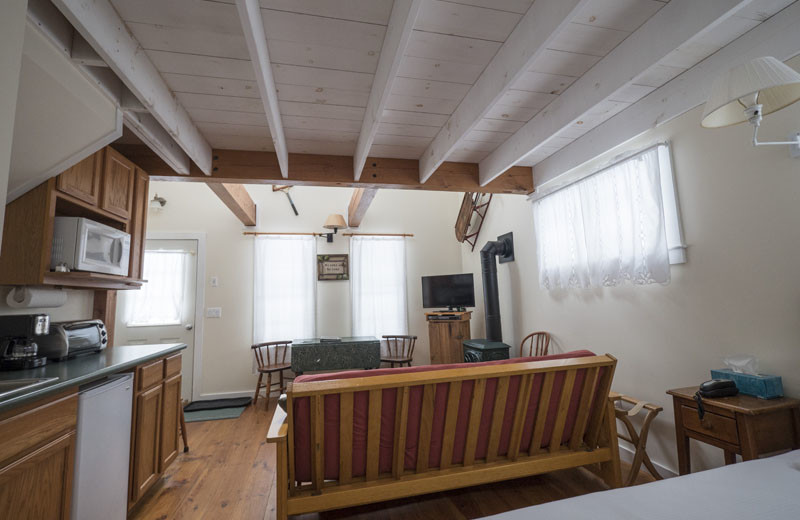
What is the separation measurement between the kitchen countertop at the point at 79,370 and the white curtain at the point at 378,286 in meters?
2.77

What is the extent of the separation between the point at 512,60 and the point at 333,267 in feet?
12.6

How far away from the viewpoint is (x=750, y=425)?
146cm

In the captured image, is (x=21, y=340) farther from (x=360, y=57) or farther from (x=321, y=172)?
(x=360, y=57)

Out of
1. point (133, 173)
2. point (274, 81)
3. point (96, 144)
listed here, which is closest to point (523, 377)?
point (274, 81)

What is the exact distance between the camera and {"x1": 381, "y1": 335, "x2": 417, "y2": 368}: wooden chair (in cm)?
468

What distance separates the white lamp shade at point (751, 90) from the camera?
45.2 inches

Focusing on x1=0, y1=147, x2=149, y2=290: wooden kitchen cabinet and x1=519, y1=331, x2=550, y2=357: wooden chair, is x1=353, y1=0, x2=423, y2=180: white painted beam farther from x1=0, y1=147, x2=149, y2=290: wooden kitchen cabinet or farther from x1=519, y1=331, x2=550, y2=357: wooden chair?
x1=519, y1=331, x2=550, y2=357: wooden chair

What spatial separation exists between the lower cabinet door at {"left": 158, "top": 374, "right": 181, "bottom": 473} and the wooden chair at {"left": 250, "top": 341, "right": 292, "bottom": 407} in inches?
61.8

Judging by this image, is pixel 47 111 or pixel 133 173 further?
pixel 133 173

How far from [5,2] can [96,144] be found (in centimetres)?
119

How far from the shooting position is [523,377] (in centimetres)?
177

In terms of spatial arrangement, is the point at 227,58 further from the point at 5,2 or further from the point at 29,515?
the point at 29,515

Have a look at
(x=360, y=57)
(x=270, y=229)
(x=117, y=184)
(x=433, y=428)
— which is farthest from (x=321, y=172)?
(x=270, y=229)

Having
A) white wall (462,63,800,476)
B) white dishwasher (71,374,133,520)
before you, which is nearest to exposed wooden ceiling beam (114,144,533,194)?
white wall (462,63,800,476)
